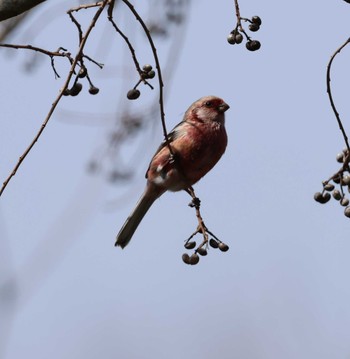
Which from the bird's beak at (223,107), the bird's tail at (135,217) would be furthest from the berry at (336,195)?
the bird's beak at (223,107)

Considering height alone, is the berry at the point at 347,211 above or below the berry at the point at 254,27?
below

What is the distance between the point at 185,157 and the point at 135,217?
27.0 inches

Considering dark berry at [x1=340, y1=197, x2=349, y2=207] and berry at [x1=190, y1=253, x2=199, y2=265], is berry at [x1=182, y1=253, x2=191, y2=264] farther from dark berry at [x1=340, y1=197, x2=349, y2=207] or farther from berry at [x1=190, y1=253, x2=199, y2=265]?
dark berry at [x1=340, y1=197, x2=349, y2=207]

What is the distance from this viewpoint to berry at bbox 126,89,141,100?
3.53 m

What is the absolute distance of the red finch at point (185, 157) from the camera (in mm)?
4902

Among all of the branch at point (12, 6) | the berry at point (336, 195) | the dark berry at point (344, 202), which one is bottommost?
the dark berry at point (344, 202)

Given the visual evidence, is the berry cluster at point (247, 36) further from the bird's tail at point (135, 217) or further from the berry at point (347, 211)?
the bird's tail at point (135, 217)

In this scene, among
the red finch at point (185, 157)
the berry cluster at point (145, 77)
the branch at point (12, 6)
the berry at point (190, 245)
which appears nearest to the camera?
the branch at point (12, 6)

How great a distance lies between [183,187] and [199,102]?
3.21ft

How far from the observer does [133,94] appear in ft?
11.6

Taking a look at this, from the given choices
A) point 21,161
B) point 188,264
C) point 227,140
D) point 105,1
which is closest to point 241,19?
point 105,1

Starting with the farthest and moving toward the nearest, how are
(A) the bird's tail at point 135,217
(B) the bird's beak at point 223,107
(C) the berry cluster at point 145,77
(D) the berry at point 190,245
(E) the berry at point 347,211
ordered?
(B) the bird's beak at point 223,107 < (A) the bird's tail at point 135,217 < (D) the berry at point 190,245 < (C) the berry cluster at point 145,77 < (E) the berry at point 347,211

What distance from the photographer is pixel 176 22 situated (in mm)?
4250

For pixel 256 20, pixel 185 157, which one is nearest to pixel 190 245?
pixel 256 20
